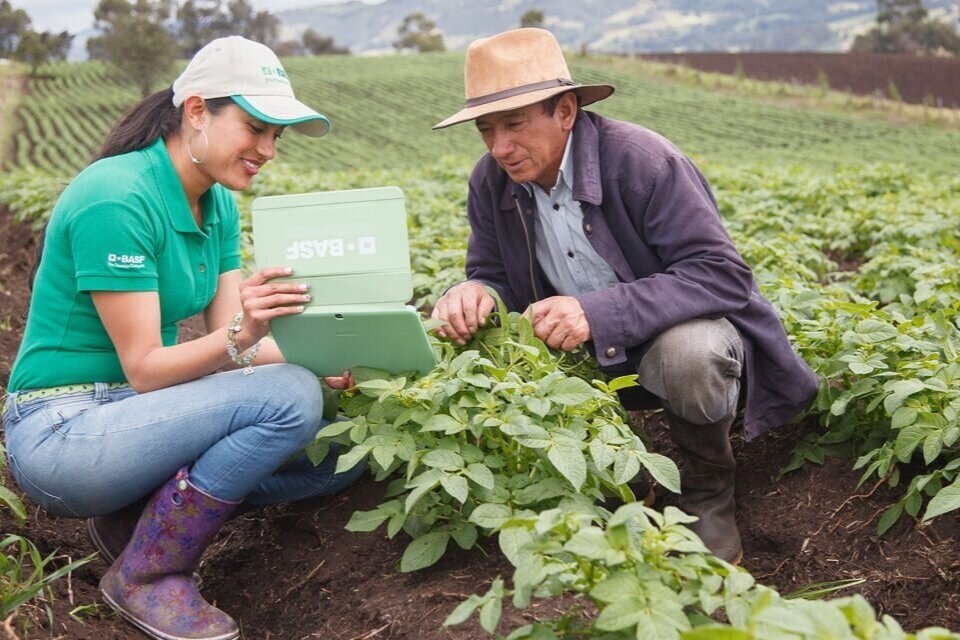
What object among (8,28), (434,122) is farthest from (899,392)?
(8,28)

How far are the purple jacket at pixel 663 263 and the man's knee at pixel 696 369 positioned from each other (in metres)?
0.04

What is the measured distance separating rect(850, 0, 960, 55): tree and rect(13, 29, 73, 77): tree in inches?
1659

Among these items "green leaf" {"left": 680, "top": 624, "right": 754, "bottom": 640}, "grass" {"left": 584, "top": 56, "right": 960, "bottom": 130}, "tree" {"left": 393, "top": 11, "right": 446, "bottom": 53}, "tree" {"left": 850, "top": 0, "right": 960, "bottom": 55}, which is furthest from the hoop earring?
"tree" {"left": 393, "top": 11, "right": 446, "bottom": 53}

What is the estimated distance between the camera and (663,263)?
2.63 m

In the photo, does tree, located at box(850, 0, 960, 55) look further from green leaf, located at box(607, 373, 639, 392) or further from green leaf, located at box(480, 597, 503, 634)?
green leaf, located at box(480, 597, 503, 634)

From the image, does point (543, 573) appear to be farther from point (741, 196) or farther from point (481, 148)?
point (481, 148)

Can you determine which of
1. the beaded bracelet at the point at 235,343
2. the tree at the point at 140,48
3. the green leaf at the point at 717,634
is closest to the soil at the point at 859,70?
the tree at the point at 140,48

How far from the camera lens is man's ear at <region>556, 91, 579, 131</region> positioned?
2.62 meters

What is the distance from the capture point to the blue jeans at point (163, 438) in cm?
212

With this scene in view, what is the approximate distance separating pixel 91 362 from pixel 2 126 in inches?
1172

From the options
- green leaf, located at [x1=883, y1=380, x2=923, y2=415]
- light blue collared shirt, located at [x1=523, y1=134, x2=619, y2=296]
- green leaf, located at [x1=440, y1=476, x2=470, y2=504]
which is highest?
light blue collared shirt, located at [x1=523, y1=134, x2=619, y2=296]

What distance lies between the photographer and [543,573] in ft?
5.05

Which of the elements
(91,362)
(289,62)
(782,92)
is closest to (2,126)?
(289,62)

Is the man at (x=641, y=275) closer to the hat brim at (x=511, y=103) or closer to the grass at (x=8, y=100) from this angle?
the hat brim at (x=511, y=103)
